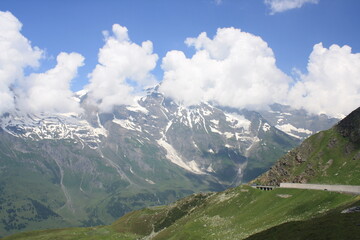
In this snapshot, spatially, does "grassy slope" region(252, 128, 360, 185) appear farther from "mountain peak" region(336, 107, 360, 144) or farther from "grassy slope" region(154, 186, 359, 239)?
"grassy slope" region(154, 186, 359, 239)

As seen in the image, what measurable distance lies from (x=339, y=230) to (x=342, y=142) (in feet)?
409

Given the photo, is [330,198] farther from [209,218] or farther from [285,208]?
[209,218]

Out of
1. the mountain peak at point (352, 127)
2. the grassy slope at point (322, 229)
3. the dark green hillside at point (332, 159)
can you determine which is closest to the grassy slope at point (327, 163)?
the dark green hillside at point (332, 159)

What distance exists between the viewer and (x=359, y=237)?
6025 cm

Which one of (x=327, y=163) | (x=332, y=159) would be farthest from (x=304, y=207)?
(x=332, y=159)

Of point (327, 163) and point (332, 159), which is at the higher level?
point (332, 159)

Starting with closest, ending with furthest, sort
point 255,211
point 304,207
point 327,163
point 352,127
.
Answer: point 304,207
point 255,211
point 327,163
point 352,127

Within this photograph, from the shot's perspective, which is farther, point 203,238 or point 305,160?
point 305,160

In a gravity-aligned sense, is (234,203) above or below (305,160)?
below

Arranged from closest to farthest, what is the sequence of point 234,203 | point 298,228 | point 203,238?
point 298,228
point 203,238
point 234,203

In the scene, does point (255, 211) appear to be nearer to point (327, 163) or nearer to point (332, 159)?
point (327, 163)

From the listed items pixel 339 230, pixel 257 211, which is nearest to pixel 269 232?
pixel 339 230

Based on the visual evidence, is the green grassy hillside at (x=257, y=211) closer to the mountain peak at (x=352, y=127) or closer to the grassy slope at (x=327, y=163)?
the grassy slope at (x=327, y=163)

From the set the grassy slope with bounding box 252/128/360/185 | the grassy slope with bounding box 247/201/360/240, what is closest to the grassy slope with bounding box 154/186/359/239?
the grassy slope with bounding box 252/128/360/185
